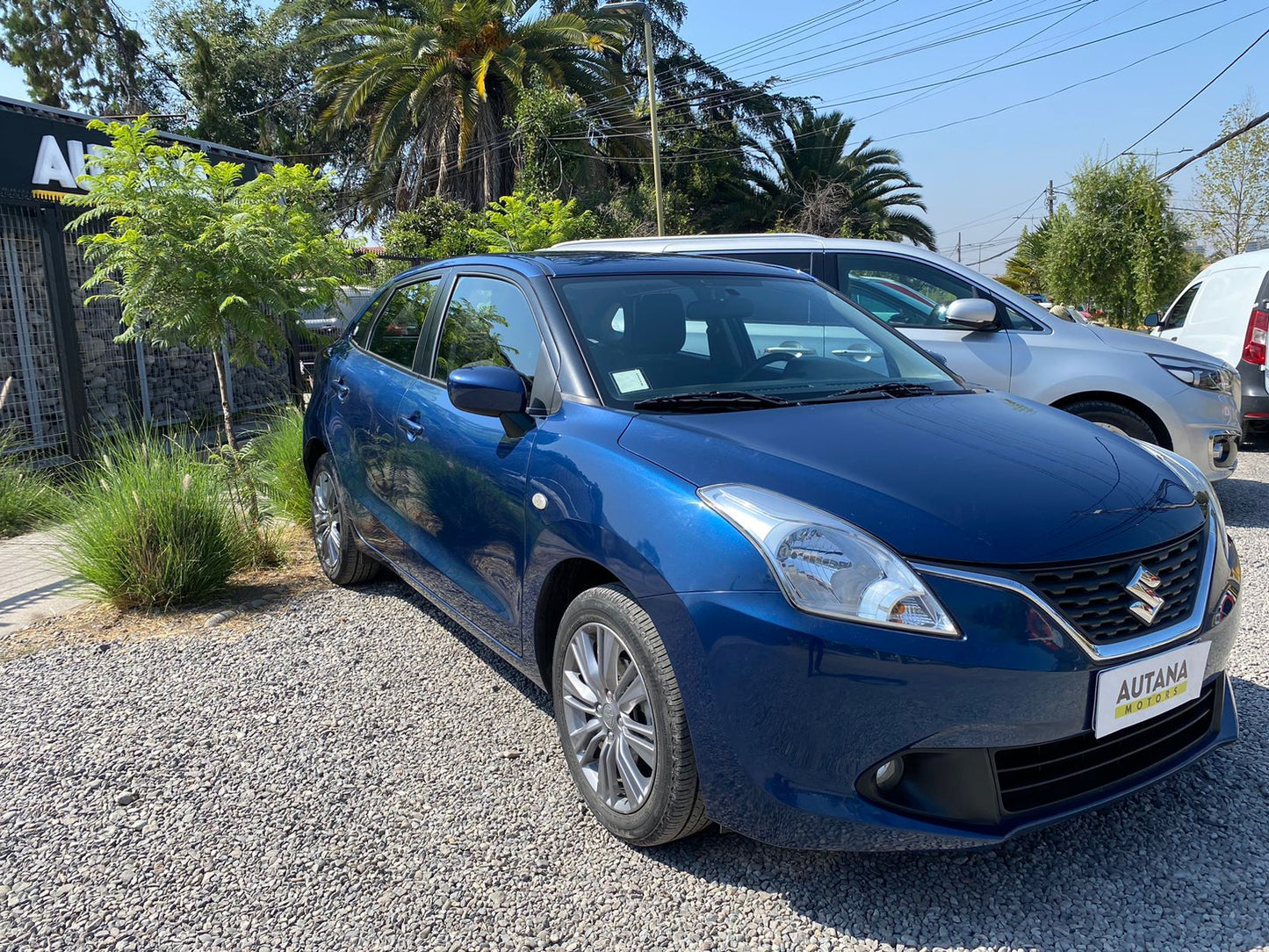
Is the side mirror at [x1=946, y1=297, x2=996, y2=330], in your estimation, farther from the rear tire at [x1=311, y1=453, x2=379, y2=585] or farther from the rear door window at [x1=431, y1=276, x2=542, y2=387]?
the rear tire at [x1=311, y1=453, x2=379, y2=585]

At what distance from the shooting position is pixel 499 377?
3111mm

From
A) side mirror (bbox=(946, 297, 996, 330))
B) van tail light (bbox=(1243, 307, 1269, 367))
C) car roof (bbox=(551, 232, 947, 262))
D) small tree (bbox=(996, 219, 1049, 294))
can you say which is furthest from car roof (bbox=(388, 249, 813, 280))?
small tree (bbox=(996, 219, 1049, 294))

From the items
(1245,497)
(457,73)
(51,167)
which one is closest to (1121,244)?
(457,73)

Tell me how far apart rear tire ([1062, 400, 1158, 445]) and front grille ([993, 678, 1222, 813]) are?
382cm

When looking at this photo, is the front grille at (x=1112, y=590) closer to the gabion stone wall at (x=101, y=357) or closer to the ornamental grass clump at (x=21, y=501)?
the ornamental grass clump at (x=21, y=501)

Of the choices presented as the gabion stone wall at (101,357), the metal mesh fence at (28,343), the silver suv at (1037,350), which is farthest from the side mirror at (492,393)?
the gabion stone wall at (101,357)

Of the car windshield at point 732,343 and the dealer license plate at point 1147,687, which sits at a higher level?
the car windshield at point 732,343

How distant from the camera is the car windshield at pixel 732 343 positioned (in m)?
3.21

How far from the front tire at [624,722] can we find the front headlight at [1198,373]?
4.84 metres

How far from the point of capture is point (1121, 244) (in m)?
25.2

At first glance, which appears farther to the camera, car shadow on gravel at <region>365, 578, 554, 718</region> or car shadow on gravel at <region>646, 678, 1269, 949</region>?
car shadow on gravel at <region>365, 578, 554, 718</region>

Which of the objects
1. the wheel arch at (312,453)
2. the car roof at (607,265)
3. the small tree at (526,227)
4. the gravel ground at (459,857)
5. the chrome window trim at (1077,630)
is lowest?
the gravel ground at (459,857)

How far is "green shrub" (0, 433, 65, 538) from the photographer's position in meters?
6.94

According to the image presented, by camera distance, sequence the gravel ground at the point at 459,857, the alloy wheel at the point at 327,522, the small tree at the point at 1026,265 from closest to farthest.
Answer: the gravel ground at the point at 459,857 < the alloy wheel at the point at 327,522 < the small tree at the point at 1026,265
